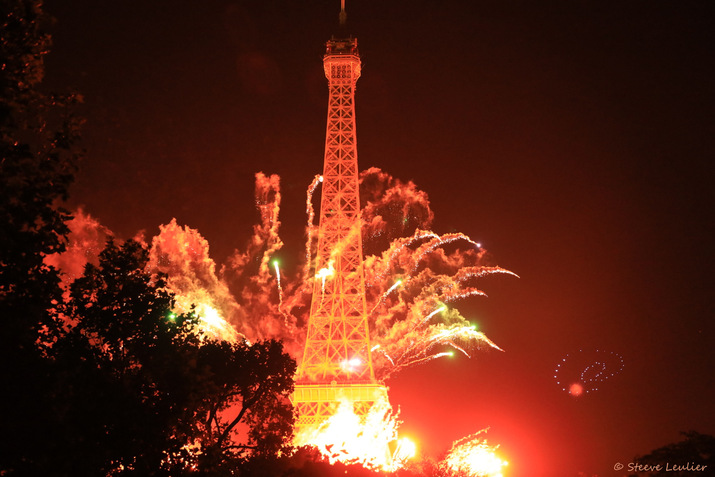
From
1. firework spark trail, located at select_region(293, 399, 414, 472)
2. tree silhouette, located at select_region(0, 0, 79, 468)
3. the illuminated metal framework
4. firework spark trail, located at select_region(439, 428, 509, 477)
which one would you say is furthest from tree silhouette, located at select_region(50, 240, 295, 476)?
the illuminated metal framework

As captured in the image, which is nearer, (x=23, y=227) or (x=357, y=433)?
(x=23, y=227)

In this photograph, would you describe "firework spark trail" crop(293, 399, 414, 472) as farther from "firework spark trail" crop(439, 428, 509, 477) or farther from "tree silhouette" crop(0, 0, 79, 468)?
"tree silhouette" crop(0, 0, 79, 468)

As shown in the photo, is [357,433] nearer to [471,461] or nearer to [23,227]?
[471,461]

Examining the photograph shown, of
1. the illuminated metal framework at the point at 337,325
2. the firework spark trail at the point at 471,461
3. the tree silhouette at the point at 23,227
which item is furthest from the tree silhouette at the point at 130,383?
the illuminated metal framework at the point at 337,325

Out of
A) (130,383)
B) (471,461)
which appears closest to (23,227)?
(130,383)

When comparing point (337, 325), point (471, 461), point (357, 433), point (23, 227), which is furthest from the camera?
point (337, 325)

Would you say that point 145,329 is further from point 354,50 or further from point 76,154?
point 354,50

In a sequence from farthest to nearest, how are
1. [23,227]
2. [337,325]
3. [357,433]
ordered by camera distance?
[337,325] < [357,433] < [23,227]

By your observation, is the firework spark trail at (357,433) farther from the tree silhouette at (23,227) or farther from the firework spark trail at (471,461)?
the tree silhouette at (23,227)

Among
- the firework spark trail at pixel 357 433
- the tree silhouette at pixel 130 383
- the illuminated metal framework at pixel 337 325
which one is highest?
the illuminated metal framework at pixel 337 325
